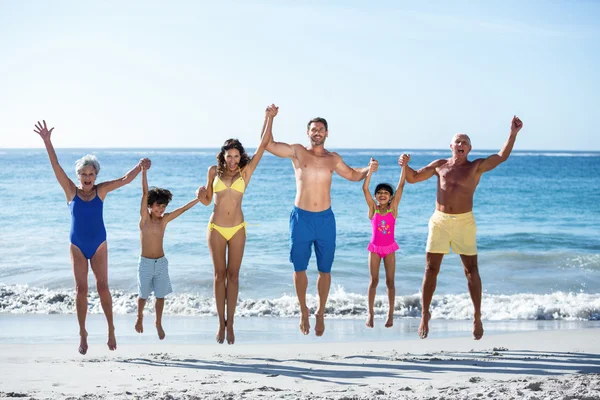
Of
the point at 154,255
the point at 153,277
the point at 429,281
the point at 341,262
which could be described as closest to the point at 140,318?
the point at 153,277

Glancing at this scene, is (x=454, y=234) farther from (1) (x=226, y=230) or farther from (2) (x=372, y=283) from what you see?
(1) (x=226, y=230)

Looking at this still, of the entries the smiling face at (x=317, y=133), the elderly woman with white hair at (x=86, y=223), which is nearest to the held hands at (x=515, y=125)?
the smiling face at (x=317, y=133)

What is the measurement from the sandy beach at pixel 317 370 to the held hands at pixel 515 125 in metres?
2.22

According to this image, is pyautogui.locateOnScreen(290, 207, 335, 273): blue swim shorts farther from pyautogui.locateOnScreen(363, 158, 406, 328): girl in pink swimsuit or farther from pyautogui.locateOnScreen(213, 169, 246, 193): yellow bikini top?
pyautogui.locateOnScreen(363, 158, 406, 328): girl in pink swimsuit

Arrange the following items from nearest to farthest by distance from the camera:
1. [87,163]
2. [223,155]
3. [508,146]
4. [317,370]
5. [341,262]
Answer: [87,163], [317,370], [223,155], [508,146], [341,262]

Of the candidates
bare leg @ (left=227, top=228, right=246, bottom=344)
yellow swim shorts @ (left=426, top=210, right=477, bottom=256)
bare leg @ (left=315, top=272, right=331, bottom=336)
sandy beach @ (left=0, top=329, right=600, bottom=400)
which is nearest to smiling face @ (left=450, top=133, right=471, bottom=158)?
yellow swim shorts @ (left=426, top=210, right=477, bottom=256)

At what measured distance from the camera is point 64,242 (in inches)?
685

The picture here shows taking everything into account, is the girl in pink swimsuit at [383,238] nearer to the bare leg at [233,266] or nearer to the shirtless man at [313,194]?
the shirtless man at [313,194]

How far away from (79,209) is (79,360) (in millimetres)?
1535

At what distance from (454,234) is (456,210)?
24cm

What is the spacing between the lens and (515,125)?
7.32 m

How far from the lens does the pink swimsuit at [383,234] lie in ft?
26.5

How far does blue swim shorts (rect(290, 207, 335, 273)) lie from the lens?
287 inches

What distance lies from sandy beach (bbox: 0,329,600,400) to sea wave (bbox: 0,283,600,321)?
2.13 meters
